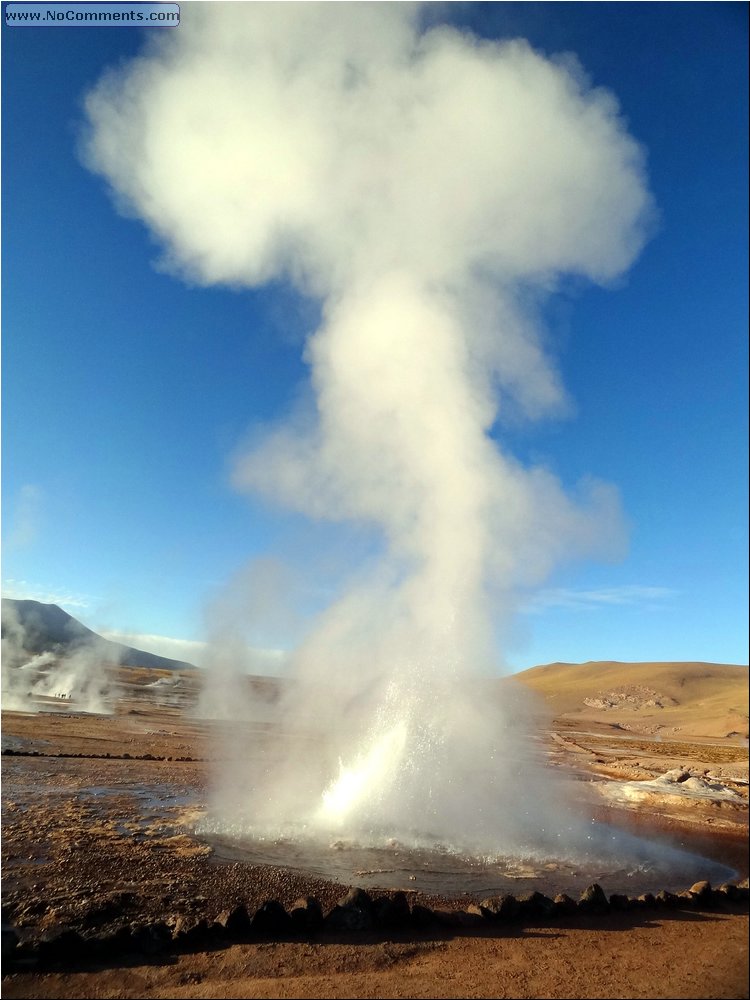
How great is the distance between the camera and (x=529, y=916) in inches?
312

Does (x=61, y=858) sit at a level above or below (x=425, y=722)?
below

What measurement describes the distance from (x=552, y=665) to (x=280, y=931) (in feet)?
479

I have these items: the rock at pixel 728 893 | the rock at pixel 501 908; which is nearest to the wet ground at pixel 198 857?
the rock at pixel 501 908

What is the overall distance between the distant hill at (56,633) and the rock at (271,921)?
78.2 meters

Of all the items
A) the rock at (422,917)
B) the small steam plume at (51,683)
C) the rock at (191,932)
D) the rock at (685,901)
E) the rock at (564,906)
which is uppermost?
the rock at (191,932)

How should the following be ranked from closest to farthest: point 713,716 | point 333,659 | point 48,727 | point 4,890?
1. point 4,890
2. point 333,659
3. point 48,727
4. point 713,716

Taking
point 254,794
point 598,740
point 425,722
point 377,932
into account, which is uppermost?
point 425,722

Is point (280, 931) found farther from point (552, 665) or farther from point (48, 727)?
A: point (552, 665)

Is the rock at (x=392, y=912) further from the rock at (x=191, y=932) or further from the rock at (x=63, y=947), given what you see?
the rock at (x=63, y=947)

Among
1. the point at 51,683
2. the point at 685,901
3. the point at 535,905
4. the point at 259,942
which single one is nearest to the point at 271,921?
the point at 259,942

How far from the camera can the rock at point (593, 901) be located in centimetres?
838

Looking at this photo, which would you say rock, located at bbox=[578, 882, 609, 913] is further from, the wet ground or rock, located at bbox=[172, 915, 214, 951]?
rock, located at bbox=[172, 915, 214, 951]

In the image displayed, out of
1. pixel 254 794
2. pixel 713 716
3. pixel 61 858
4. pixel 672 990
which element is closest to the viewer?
pixel 672 990

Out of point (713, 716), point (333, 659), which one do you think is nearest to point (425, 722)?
point (333, 659)
